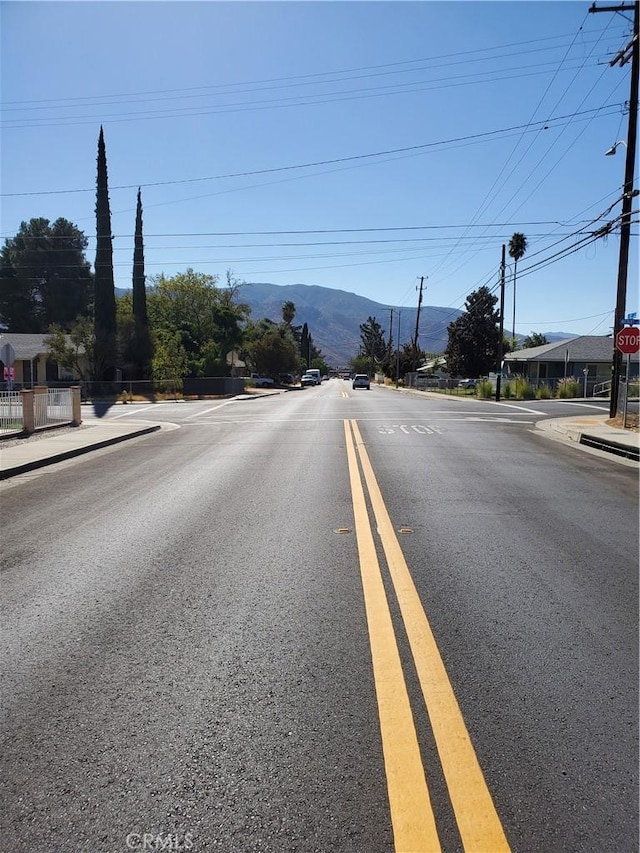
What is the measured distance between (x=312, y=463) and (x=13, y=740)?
989 cm

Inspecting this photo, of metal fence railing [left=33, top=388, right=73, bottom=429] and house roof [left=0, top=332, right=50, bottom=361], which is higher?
house roof [left=0, top=332, right=50, bottom=361]

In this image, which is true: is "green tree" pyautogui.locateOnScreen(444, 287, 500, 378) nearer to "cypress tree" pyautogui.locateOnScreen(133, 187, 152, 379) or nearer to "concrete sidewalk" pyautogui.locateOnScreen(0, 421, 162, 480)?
"cypress tree" pyautogui.locateOnScreen(133, 187, 152, 379)

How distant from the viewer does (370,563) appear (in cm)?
628

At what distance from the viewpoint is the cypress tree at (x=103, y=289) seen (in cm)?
4353

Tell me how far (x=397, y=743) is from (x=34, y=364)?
4926cm

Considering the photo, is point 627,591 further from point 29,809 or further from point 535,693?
point 29,809

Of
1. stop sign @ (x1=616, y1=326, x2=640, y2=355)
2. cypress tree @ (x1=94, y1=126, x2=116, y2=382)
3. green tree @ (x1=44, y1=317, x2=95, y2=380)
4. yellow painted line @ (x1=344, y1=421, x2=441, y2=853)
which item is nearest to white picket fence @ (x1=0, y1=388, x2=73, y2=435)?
yellow painted line @ (x1=344, y1=421, x2=441, y2=853)

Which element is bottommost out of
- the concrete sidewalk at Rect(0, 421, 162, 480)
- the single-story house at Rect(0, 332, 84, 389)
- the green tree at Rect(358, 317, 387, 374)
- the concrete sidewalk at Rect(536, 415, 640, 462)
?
the concrete sidewalk at Rect(0, 421, 162, 480)

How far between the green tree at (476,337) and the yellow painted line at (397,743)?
2576 inches

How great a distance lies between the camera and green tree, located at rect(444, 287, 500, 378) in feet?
223

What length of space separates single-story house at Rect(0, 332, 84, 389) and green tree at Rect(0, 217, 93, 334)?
2512cm

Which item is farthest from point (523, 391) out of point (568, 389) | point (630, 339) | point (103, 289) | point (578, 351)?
point (103, 289)

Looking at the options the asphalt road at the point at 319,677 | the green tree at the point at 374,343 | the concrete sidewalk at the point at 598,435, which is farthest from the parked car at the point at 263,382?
the green tree at the point at 374,343

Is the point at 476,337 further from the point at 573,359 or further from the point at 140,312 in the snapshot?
the point at 140,312
